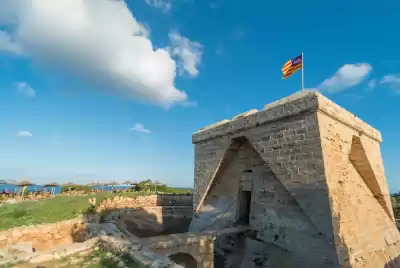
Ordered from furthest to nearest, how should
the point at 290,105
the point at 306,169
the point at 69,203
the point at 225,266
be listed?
the point at 69,203 < the point at 225,266 < the point at 290,105 < the point at 306,169

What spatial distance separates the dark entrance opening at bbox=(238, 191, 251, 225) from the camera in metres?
10.6

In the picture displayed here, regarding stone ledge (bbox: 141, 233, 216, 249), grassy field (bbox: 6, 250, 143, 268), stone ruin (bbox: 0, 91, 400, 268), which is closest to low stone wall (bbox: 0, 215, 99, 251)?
stone ruin (bbox: 0, 91, 400, 268)

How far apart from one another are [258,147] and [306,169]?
2252 millimetres

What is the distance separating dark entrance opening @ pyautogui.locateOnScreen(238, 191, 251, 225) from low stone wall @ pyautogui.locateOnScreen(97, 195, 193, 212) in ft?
26.1

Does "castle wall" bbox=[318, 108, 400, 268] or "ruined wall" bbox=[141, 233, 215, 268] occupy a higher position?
"castle wall" bbox=[318, 108, 400, 268]

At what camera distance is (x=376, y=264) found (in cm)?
771

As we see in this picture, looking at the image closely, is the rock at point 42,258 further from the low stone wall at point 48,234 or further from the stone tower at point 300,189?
the stone tower at point 300,189

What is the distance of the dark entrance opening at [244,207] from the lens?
10594 millimetres

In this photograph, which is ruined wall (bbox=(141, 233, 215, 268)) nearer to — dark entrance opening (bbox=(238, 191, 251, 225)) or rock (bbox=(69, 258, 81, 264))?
dark entrance opening (bbox=(238, 191, 251, 225))

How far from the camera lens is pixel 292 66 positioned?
11.1 m

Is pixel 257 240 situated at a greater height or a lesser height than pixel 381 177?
lesser

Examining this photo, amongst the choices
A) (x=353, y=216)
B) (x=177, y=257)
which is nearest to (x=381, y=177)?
(x=353, y=216)

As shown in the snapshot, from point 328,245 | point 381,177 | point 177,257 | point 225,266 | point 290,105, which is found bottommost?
point 225,266

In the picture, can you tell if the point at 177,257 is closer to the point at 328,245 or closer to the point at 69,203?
the point at 328,245
